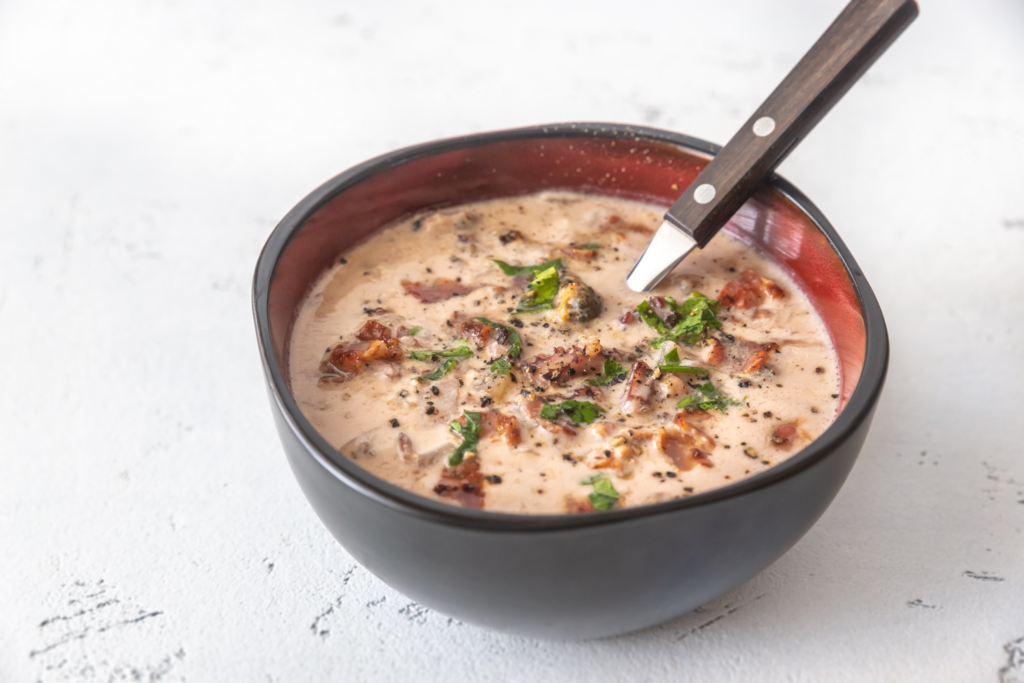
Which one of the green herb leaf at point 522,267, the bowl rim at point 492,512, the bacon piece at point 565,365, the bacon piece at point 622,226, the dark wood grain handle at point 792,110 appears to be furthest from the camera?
the bacon piece at point 622,226

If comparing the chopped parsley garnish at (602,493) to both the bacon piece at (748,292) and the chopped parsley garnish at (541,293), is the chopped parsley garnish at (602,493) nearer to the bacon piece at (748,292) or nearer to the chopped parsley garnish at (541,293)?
the chopped parsley garnish at (541,293)

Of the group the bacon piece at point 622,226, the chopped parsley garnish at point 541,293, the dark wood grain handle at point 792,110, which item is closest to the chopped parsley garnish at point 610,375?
the chopped parsley garnish at point 541,293

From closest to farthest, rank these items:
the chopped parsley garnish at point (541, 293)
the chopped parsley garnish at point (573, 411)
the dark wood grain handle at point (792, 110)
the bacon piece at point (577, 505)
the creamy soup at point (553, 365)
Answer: the bacon piece at point (577, 505) < the creamy soup at point (553, 365) < the chopped parsley garnish at point (573, 411) < the dark wood grain handle at point (792, 110) < the chopped parsley garnish at point (541, 293)

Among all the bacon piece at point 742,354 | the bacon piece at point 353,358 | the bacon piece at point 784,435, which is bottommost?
the bacon piece at point 353,358

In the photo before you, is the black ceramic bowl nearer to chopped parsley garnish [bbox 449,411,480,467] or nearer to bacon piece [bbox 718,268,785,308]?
bacon piece [bbox 718,268,785,308]

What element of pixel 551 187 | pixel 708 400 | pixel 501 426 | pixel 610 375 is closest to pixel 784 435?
pixel 708 400

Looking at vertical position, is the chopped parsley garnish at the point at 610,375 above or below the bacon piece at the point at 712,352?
below

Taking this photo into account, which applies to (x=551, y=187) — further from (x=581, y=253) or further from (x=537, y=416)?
(x=537, y=416)

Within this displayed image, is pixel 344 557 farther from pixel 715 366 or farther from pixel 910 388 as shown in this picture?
pixel 910 388
